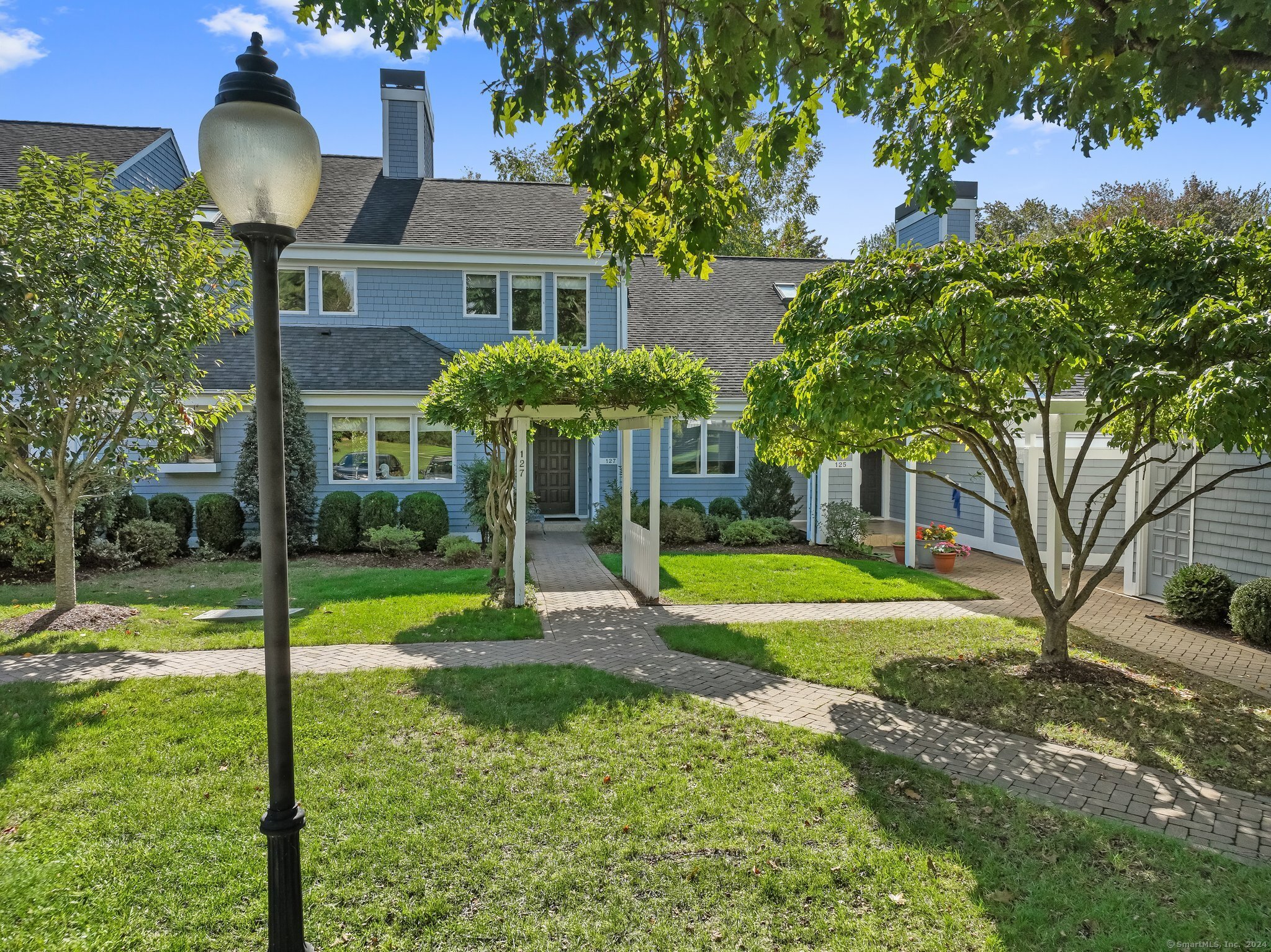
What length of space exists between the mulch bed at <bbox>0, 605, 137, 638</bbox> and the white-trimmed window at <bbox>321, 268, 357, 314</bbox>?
8.92 m

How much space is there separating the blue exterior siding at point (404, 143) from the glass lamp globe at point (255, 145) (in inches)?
694

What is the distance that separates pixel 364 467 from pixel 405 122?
9360mm

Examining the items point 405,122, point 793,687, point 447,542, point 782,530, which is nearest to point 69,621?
point 447,542

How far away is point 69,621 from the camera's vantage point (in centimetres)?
838

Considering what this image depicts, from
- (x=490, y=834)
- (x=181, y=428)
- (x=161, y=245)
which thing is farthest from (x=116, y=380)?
(x=490, y=834)

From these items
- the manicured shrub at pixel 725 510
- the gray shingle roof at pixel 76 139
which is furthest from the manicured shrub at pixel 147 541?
the manicured shrub at pixel 725 510

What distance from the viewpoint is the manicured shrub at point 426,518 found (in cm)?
1402

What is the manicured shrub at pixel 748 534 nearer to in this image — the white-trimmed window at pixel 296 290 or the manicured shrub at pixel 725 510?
the manicured shrub at pixel 725 510

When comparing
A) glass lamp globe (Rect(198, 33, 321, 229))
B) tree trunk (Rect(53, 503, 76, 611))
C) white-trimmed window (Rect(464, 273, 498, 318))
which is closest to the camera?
glass lamp globe (Rect(198, 33, 321, 229))

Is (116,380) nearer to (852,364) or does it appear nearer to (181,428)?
(181,428)

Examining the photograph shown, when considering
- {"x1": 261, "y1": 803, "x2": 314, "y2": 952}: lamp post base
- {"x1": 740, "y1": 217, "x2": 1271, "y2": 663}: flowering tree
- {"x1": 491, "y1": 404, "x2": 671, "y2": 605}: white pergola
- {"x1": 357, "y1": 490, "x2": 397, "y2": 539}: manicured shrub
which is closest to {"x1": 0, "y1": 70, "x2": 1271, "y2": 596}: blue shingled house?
{"x1": 357, "y1": 490, "x2": 397, "y2": 539}: manicured shrub

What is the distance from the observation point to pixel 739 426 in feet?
24.9

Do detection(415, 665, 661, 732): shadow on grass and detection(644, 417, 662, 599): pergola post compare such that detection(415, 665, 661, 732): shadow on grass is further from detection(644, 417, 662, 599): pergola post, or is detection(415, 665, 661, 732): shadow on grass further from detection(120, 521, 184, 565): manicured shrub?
detection(120, 521, 184, 565): manicured shrub

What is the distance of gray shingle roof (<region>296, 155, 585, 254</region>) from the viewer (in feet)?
53.9
